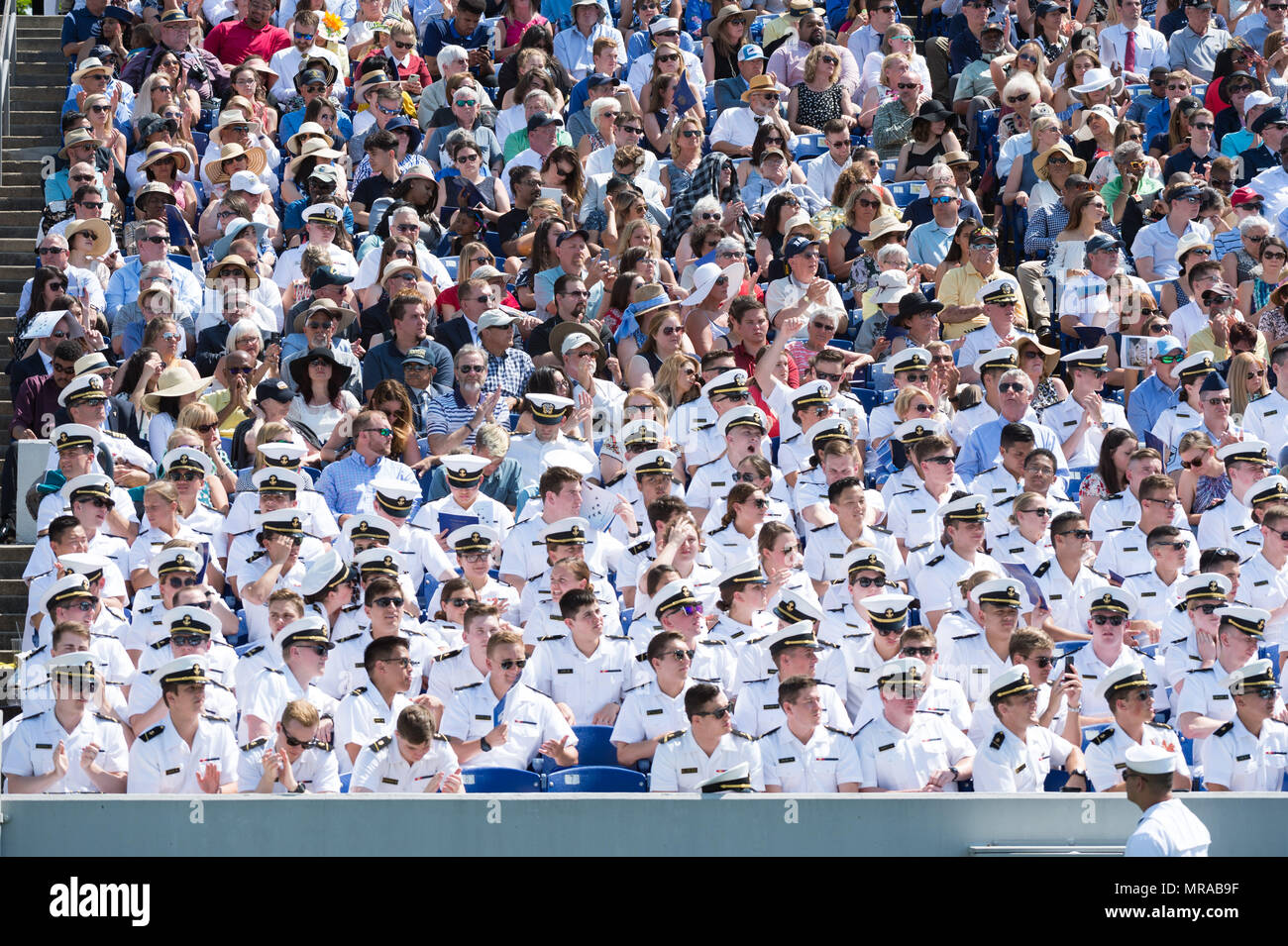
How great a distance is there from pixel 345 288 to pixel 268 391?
136 cm

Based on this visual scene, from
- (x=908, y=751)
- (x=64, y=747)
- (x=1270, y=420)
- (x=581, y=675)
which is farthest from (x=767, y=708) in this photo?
(x=1270, y=420)

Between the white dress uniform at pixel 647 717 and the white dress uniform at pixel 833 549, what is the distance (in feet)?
5.72

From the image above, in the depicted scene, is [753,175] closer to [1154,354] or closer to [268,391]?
[1154,354]

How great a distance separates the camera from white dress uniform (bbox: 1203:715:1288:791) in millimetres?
9977

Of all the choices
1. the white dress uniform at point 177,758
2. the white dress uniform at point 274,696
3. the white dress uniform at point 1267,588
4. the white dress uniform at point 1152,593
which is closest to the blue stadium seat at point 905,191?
the white dress uniform at point 1152,593

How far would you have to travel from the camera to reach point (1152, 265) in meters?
14.9

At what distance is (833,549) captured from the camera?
11.6m

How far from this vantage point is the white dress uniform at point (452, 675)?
10.1 metres

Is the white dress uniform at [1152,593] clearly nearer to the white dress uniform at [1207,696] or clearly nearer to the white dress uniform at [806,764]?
the white dress uniform at [1207,696]

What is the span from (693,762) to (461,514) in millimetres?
2557

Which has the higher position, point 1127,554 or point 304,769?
point 1127,554

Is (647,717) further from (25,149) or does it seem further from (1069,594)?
(25,149)
